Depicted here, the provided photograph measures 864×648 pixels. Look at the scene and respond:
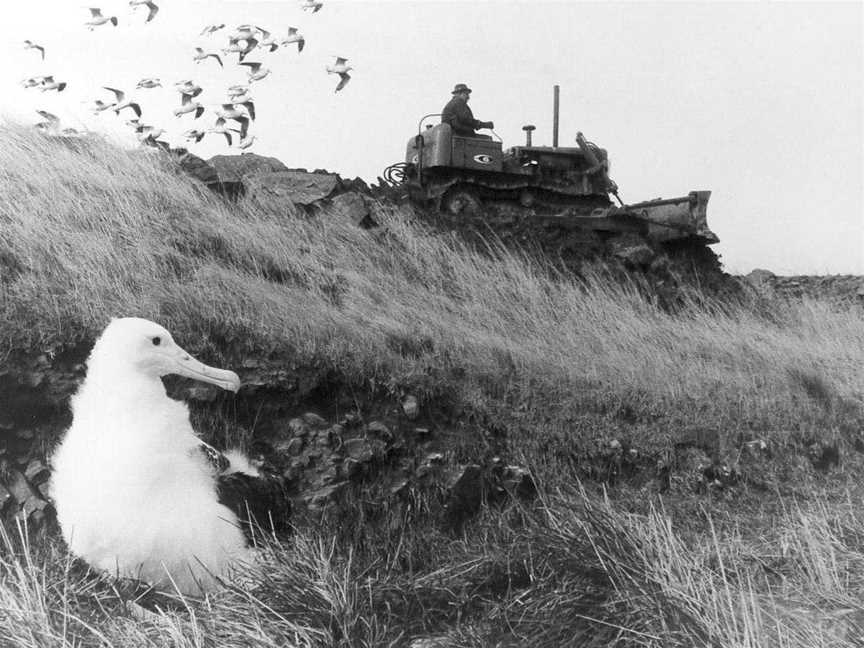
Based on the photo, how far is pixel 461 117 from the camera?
49.5ft

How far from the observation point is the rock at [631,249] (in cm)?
1327

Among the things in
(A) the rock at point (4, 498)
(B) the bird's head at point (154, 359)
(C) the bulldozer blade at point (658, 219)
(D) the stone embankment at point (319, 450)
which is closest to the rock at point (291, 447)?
(D) the stone embankment at point (319, 450)

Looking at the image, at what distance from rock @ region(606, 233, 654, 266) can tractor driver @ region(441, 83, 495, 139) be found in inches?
115

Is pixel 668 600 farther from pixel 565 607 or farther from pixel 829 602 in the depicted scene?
pixel 829 602

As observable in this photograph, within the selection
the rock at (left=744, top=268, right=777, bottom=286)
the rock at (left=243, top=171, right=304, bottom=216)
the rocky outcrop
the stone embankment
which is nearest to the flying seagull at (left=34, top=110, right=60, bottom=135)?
the rock at (left=243, top=171, right=304, bottom=216)

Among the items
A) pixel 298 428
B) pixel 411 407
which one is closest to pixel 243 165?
A: pixel 411 407

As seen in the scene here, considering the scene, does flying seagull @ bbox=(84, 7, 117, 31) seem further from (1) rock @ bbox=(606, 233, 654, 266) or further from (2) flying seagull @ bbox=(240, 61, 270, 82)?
(1) rock @ bbox=(606, 233, 654, 266)

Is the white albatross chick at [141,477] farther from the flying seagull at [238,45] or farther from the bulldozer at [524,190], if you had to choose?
the bulldozer at [524,190]

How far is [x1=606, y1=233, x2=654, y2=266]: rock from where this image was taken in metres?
13.3

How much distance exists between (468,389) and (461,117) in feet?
31.7

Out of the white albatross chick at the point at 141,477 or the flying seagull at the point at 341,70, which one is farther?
the flying seagull at the point at 341,70

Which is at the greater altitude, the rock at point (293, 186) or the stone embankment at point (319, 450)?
the rock at point (293, 186)

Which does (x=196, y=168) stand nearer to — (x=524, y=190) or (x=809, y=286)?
(x=524, y=190)

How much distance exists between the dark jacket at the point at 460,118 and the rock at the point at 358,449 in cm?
1061
